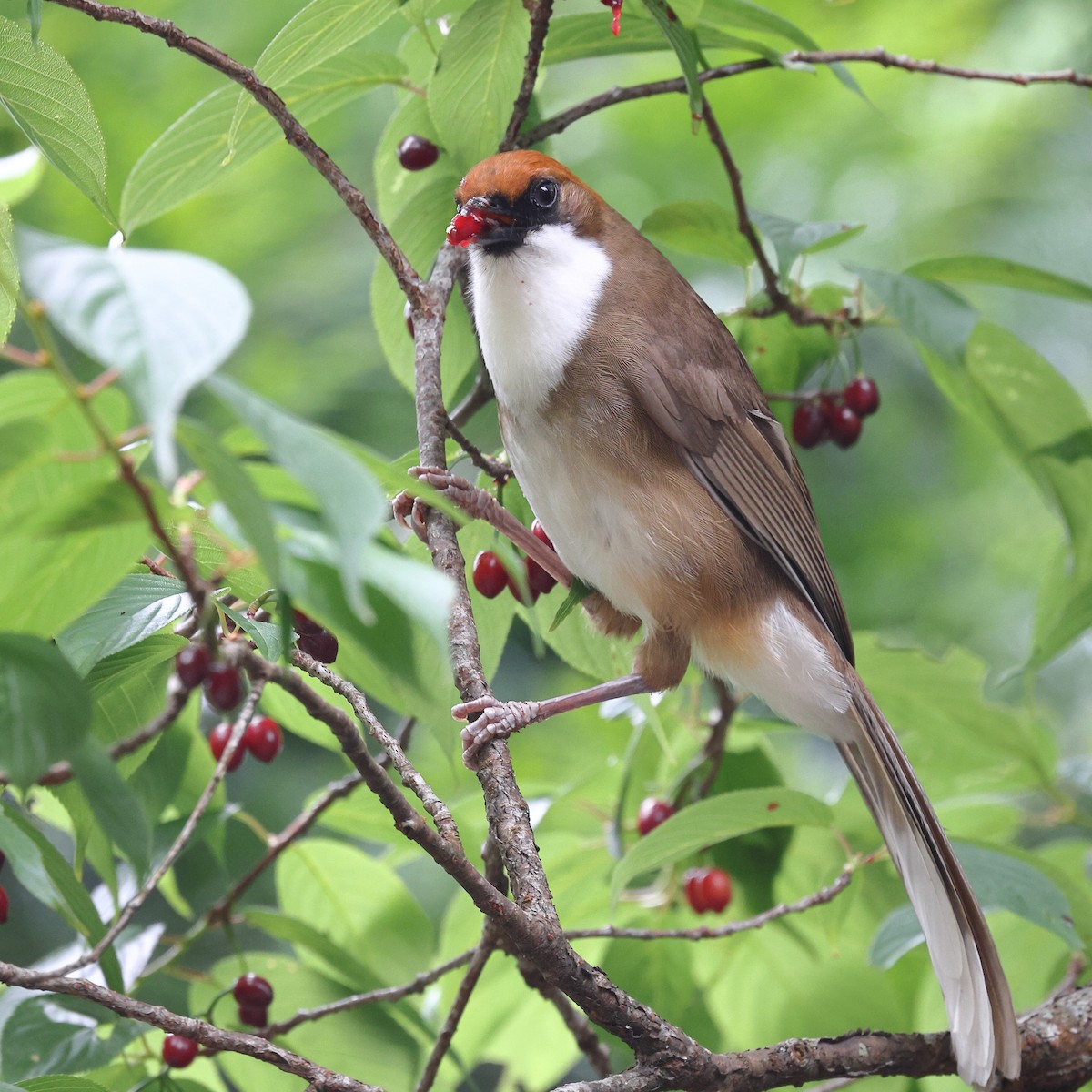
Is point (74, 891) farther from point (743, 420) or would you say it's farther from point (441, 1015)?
point (743, 420)

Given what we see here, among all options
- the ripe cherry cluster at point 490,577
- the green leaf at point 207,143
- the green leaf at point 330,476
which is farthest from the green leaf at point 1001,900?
the green leaf at point 207,143

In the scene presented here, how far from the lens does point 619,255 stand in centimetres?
238

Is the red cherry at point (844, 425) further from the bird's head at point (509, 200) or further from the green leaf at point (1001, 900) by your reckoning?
the green leaf at point (1001, 900)

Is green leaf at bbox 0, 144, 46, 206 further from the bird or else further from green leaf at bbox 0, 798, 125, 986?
green leaf at bbox 0, 798, 125, 986

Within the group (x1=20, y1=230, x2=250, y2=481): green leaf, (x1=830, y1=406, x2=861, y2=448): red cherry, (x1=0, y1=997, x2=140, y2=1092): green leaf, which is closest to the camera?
(x1=20, y1=230, x2=250, y2=481): green leaf

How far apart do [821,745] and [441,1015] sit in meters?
2.98

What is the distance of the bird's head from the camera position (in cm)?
208

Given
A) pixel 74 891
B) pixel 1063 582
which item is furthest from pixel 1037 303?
pixel 74 891

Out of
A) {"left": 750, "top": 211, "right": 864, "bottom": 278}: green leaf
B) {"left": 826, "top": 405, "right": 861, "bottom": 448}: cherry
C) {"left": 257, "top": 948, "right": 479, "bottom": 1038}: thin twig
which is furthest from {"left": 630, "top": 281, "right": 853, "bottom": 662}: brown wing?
{"left": 257, "top": 948, "right": 479, "bottom": 1038}: thin twig

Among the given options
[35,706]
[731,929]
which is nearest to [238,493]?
[35,706]

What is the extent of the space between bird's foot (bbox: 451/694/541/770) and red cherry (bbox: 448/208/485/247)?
820mm

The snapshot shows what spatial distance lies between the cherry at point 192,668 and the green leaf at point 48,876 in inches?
8.3

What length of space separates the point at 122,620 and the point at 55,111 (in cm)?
79

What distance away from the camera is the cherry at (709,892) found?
2.32m
